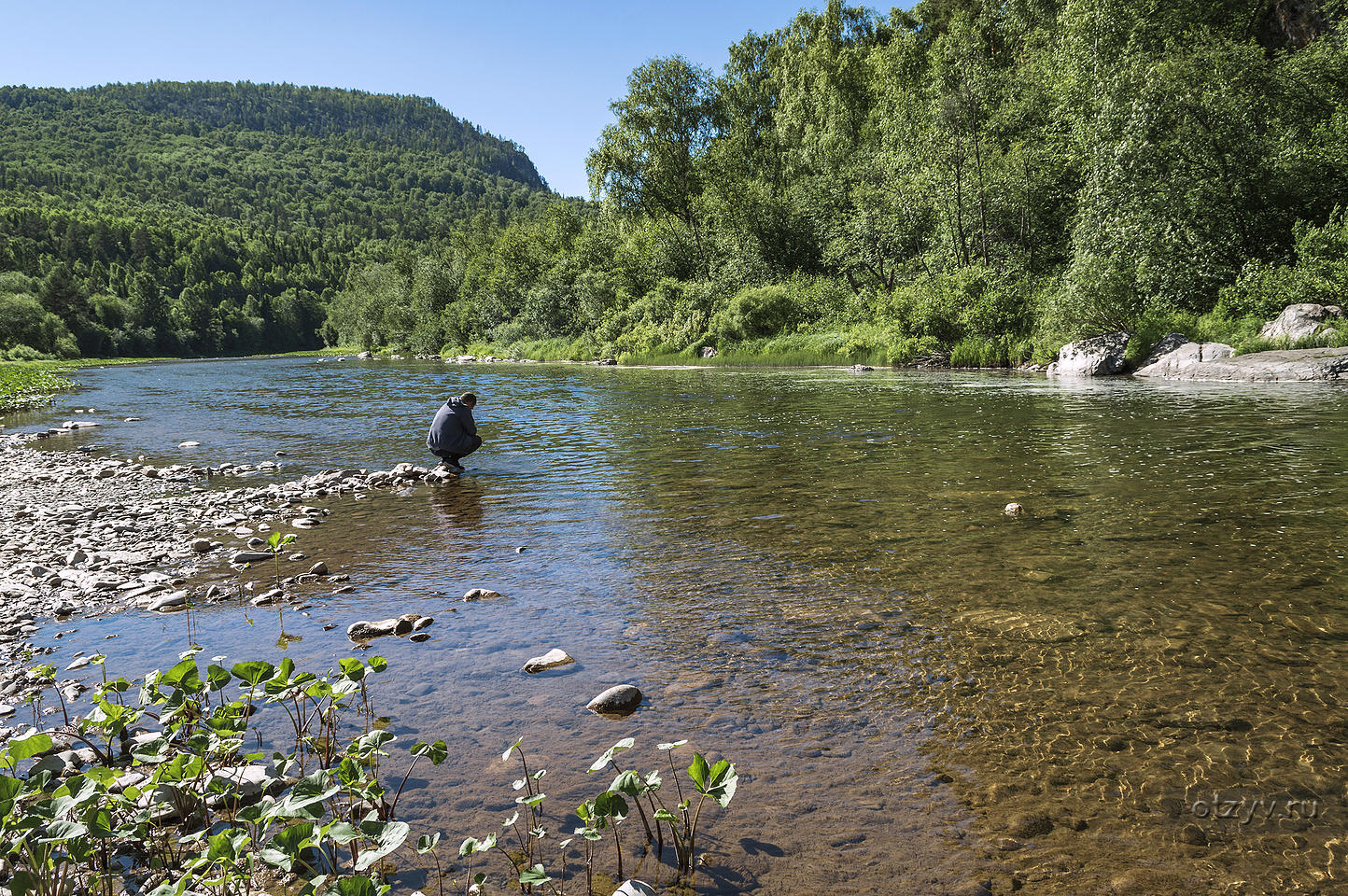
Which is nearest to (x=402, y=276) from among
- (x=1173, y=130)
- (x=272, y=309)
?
(x=272, y=309)

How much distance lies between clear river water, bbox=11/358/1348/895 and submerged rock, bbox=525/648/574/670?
0.40 ft

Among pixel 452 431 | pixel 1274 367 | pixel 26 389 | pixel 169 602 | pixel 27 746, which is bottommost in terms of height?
pixel 169 602

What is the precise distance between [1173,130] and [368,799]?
Result: 3769 centimetres

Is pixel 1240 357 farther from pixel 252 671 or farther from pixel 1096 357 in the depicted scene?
pixel 252 671

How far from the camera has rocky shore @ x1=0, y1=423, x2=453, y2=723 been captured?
25.6ft

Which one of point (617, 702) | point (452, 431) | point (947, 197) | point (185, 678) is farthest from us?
point (947, 197)

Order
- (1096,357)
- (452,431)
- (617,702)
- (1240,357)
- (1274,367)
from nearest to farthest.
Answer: (617,702) < (452,431) < (1274,367) < (1240,357) < (1096,357)

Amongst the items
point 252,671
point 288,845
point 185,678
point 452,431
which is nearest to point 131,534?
point 452,431

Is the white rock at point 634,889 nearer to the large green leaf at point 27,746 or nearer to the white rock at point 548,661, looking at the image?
the large green leaf at point 27,746

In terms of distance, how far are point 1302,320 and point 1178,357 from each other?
3.76 m

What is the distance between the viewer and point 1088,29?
35.7 meters

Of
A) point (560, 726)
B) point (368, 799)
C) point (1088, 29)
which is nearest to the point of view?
point (368, 799)

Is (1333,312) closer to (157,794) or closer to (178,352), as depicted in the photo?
(157,794)

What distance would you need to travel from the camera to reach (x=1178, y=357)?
27844 mm
